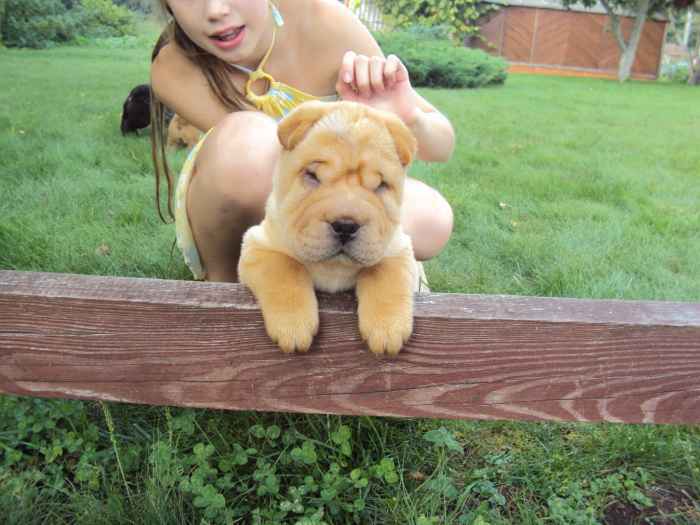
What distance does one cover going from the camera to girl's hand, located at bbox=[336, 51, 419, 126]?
70.6 inches

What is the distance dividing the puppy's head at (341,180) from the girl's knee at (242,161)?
0.60 meters

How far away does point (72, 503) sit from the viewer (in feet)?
5.41

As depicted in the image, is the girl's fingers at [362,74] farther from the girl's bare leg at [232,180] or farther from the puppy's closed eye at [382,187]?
the puppy's closed eye at [382,187]

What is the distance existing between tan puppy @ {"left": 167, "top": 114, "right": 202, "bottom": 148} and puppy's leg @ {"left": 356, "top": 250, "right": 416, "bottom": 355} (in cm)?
442

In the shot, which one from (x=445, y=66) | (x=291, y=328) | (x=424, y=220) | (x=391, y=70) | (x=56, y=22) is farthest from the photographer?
(x=445, y=66)

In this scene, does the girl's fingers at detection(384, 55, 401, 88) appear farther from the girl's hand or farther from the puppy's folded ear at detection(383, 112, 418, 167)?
the puppy's folded ear at detection(383, 112, 418, 167)

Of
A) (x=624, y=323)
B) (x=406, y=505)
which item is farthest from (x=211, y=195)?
(x=624, y=323)

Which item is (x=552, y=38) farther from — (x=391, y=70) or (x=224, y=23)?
(x=391, y=70)

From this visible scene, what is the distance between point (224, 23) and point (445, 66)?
12.8 m

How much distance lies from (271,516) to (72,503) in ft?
1.69

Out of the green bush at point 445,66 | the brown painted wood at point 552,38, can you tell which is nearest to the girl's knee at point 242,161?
the green bush at point 445,66

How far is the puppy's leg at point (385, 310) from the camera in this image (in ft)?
4.55

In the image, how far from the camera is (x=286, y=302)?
55.0 inches

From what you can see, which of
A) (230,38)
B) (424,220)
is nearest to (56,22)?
(230,38)
